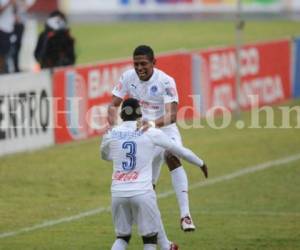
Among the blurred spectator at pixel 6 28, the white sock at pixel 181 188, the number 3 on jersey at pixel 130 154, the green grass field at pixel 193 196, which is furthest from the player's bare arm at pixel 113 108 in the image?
the blurred spectator at pixel 6 28

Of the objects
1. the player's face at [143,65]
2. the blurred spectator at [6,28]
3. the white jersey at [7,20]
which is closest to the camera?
the player's face at [143,65]

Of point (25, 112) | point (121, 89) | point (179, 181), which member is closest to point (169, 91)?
point (121, 89)

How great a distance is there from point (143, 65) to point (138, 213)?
2.14 meters

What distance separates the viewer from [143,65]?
12.7 metres

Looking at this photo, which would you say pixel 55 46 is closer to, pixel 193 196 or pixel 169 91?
pixel 193 196

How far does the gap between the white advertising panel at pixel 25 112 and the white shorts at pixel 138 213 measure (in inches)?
334

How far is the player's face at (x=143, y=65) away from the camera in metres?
12.6

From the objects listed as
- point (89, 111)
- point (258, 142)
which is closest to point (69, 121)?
point (89, 111)

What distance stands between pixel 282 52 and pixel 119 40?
49.8 feet

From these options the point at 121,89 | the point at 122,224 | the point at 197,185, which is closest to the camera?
the point at 122,224

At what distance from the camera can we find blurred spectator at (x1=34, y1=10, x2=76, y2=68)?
75.5 feet

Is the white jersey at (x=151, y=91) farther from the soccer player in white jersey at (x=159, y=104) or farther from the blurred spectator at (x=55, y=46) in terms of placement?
the blurred spectator at (x=55, y=46)

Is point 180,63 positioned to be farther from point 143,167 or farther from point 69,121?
point 143,167

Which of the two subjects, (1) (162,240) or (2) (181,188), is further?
(2) (181,188)
